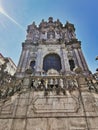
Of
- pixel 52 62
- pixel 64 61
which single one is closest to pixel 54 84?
pixel 64 61

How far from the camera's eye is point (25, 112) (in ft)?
23.3

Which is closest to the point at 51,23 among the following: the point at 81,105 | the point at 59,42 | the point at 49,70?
the point at 59,42

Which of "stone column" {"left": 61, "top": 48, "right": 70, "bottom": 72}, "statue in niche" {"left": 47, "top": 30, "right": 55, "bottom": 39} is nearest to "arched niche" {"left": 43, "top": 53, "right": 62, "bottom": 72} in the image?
"stone column" {"left": 61, "top": 48, "right": 70, "bottom": 72}

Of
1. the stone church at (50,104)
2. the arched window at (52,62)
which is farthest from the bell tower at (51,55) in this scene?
the stone church at (50,104)

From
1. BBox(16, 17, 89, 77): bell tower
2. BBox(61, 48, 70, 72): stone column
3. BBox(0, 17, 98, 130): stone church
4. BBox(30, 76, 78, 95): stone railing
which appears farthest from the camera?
BBox(16, 17, 89, 77): bell tower

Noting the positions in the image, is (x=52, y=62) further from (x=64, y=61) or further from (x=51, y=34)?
(x=51, y=34)

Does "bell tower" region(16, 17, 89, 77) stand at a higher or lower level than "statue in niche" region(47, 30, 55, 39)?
lower

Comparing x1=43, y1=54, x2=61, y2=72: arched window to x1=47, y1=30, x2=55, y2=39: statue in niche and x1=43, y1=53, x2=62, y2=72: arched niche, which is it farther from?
x1=47, y1=30, x2=55, y2=39: statue in niche

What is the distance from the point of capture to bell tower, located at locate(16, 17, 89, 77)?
15.1 m

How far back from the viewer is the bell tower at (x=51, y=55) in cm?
1509

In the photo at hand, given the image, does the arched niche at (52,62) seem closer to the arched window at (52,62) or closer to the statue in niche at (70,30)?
the arched window at (52,62)

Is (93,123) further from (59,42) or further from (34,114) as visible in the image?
(59,42)

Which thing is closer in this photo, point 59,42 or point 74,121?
point 74,121

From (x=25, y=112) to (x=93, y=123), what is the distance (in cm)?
353
